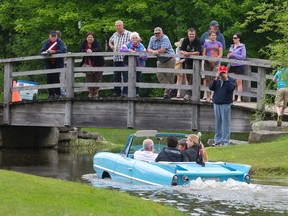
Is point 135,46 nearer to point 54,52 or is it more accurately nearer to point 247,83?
point 54,52

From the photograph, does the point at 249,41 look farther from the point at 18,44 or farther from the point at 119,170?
the point at 119,170

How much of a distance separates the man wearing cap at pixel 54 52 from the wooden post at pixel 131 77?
89.9 inches

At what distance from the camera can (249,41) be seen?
151ft

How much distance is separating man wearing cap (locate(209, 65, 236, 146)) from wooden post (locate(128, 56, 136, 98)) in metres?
2.94

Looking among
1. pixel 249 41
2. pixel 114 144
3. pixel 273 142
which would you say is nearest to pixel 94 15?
pixel 249 41

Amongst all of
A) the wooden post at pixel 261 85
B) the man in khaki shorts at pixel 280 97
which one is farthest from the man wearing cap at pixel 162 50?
the man in khaki shorts at pixel 280 97

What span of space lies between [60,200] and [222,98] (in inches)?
502

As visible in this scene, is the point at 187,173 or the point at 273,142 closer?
the point at 187,173

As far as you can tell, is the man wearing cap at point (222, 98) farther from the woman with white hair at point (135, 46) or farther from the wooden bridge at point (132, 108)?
the woman with white hair at point (135, 46)

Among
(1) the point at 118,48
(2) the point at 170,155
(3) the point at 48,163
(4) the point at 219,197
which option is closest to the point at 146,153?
(2) the point at 170,155

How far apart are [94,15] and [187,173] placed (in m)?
30.2

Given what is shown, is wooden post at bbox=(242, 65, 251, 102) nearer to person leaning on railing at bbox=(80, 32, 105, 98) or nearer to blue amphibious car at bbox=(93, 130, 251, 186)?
person leaning on railing at bbox=(80, 32, 105, 98)

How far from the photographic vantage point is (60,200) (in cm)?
1246

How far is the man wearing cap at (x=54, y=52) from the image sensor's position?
27664 mm
